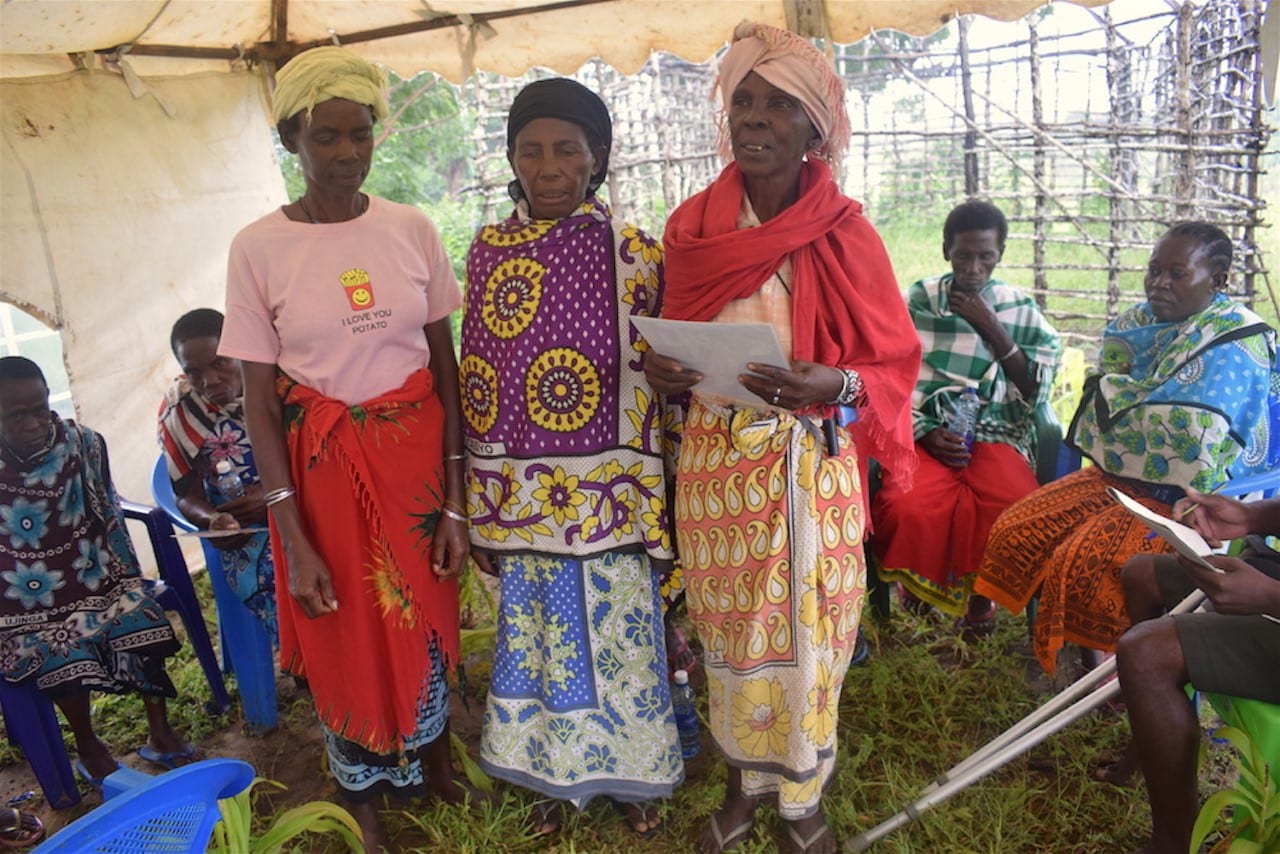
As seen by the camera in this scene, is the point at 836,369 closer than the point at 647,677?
Yes

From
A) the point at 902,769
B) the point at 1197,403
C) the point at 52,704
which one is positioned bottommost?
the point at 902,769

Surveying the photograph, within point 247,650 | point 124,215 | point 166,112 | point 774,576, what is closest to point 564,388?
point 774,576

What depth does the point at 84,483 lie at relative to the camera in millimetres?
2893

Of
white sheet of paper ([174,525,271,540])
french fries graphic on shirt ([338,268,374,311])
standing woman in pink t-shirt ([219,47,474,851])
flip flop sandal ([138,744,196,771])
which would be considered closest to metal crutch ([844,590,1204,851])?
standing woman in pink t-shirt ([219,47,474,851])

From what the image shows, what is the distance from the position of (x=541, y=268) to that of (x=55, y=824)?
7.79ft

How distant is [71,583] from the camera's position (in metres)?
2.84

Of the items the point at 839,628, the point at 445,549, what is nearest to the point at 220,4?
the point at 445,549

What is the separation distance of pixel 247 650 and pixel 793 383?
89.6 inches

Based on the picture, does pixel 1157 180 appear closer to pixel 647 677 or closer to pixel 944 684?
pixel 944 684

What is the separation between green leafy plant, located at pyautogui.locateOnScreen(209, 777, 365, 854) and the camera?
79.2 inches

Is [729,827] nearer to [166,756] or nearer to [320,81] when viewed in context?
[166,756]

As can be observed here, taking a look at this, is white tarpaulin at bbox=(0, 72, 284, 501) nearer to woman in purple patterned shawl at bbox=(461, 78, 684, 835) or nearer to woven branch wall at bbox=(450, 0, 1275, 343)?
woven branch wall at bbox=(450, 0, 1275, 343)

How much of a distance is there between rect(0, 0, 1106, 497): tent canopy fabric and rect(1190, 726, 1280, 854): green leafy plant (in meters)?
2.55

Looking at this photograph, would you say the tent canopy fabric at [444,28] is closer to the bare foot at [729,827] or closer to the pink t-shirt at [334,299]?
the pink t-shirt at [334,299]
